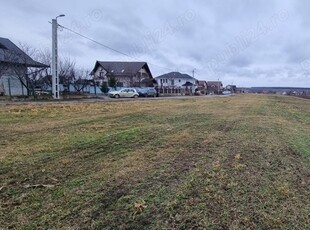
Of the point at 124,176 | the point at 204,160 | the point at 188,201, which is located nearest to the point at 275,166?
the point at 204,160

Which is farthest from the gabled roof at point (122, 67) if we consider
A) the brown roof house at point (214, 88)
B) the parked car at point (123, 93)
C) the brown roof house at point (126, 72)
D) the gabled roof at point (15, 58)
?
the gabled roof at point (15, 58)

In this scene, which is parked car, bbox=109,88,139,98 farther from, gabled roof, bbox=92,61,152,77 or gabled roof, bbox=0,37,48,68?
gabled roof, bbox=92,61,152,77

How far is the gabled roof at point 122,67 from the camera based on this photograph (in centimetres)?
6349

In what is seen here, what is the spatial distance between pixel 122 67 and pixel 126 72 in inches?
148

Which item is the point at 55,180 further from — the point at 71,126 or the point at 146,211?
the point at 71,126

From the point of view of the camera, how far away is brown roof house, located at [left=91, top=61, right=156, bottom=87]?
60031 mm

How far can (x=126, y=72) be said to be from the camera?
2474 inches

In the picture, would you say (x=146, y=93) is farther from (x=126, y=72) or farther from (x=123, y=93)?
(x=126, y=72)

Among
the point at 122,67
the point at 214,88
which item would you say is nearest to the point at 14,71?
the point at 122,67

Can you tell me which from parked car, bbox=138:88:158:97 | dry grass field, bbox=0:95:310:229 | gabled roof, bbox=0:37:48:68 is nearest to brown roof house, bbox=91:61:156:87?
parked car, bbox=138:88:158:97

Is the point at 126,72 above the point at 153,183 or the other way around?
above

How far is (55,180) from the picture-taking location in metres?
3.72

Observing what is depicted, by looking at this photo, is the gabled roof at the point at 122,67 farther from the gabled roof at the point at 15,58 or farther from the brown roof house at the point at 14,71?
the brown roof house at the point at 14,71

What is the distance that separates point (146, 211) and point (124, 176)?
105 centimetres
